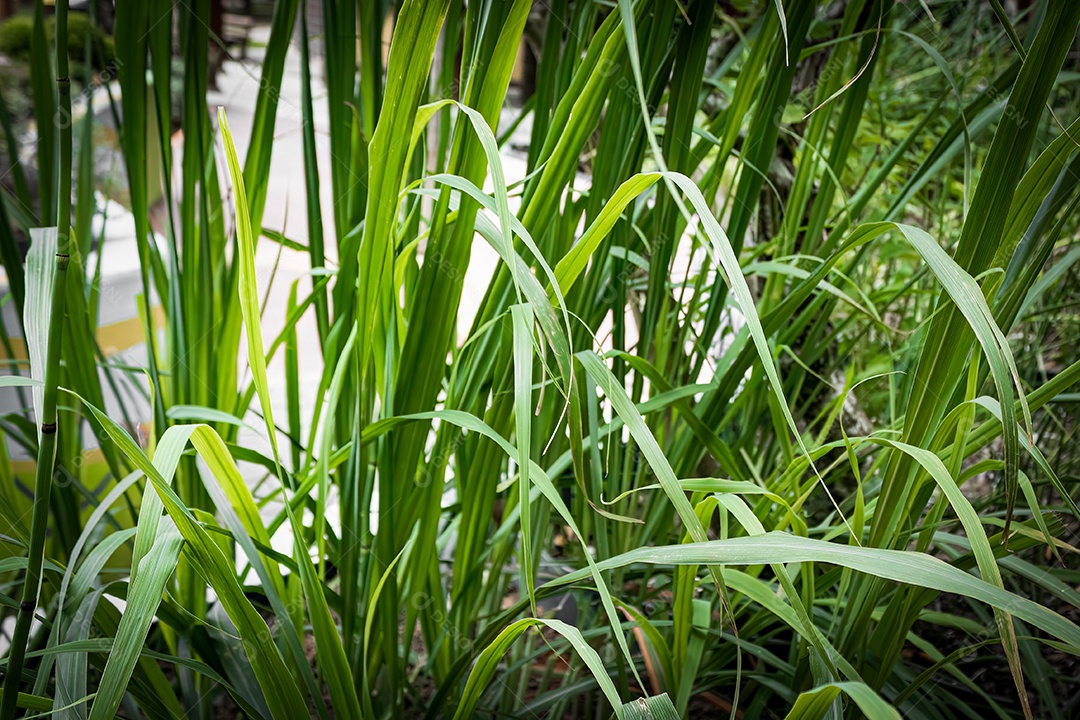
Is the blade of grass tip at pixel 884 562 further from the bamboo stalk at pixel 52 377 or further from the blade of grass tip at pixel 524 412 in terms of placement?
the bamboo stalk at pixel 52 377

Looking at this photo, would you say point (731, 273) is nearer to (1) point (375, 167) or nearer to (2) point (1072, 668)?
(1) point (375, 167)

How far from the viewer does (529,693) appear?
25.0 inches

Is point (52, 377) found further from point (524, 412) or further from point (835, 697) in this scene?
point (835, 697)

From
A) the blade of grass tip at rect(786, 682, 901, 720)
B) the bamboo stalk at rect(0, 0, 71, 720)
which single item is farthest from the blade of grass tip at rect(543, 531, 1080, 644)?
the bamboo stalk at rect(0, 0, 71, 720)

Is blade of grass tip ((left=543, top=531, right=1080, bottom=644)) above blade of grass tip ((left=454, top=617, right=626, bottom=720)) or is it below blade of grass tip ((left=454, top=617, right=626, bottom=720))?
above

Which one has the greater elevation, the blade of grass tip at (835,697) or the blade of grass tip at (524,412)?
the blade of grass tip at (524,412)

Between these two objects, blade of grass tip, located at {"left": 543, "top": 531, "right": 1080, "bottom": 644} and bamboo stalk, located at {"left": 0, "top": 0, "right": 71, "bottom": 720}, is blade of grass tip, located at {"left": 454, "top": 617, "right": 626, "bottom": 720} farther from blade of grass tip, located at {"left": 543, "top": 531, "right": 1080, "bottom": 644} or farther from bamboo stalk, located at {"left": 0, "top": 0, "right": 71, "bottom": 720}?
bamboo stalk, located at {"left": 0, "top": 0, "right": 71, "bottom": 720}

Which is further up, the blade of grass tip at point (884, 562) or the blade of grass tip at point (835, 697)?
the blade of grass tip at point (884, 562)

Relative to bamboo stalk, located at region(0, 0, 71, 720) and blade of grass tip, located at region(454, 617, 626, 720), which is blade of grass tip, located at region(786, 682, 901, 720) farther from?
bamboo stalk, located at region(0, 0, 71, 720)

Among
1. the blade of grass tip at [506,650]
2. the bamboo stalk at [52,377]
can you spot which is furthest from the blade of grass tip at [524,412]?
the bamboo stalk at [52,377]

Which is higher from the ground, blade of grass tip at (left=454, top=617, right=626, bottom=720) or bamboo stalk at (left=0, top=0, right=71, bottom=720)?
bamboo stalk at (left=0, top=0, right=71, bottom=720)

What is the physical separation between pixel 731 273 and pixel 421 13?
0.55ft

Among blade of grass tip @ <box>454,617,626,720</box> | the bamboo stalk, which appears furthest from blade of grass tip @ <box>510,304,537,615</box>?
the bamboo stalk

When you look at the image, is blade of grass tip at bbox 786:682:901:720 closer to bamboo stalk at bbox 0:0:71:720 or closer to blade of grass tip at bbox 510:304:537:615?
blade of grass tip at bbox 510:304:537:615
